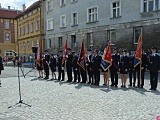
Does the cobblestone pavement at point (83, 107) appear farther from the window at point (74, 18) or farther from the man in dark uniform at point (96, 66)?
the window at point (74, 18)

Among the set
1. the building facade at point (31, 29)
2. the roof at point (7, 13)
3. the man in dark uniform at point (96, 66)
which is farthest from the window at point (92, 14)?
the roof at point (7, 13)

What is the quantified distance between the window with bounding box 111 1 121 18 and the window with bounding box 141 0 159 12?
10.0 ft

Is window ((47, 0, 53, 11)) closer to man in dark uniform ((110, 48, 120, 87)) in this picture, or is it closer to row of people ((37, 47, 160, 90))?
row of people ((37, 47, 160, 90))

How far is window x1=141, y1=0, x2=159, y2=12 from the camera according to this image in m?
19.6

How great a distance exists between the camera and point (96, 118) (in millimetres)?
5461

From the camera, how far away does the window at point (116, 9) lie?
74.8 feet

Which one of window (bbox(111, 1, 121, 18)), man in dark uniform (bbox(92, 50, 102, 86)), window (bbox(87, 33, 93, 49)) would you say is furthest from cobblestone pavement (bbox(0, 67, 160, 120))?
window (bbox(87, 33, 93, 49))

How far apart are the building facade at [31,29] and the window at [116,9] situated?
45.0 feet

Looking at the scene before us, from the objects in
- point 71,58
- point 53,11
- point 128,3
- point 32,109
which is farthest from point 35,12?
point 32,109

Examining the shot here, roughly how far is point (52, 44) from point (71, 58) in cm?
2115

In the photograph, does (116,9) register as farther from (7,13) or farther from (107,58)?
(7,13)

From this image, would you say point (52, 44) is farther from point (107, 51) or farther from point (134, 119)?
point (134, 119)

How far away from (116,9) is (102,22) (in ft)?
7.62

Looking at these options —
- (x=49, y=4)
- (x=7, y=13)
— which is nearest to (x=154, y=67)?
(x=49, y=4)
